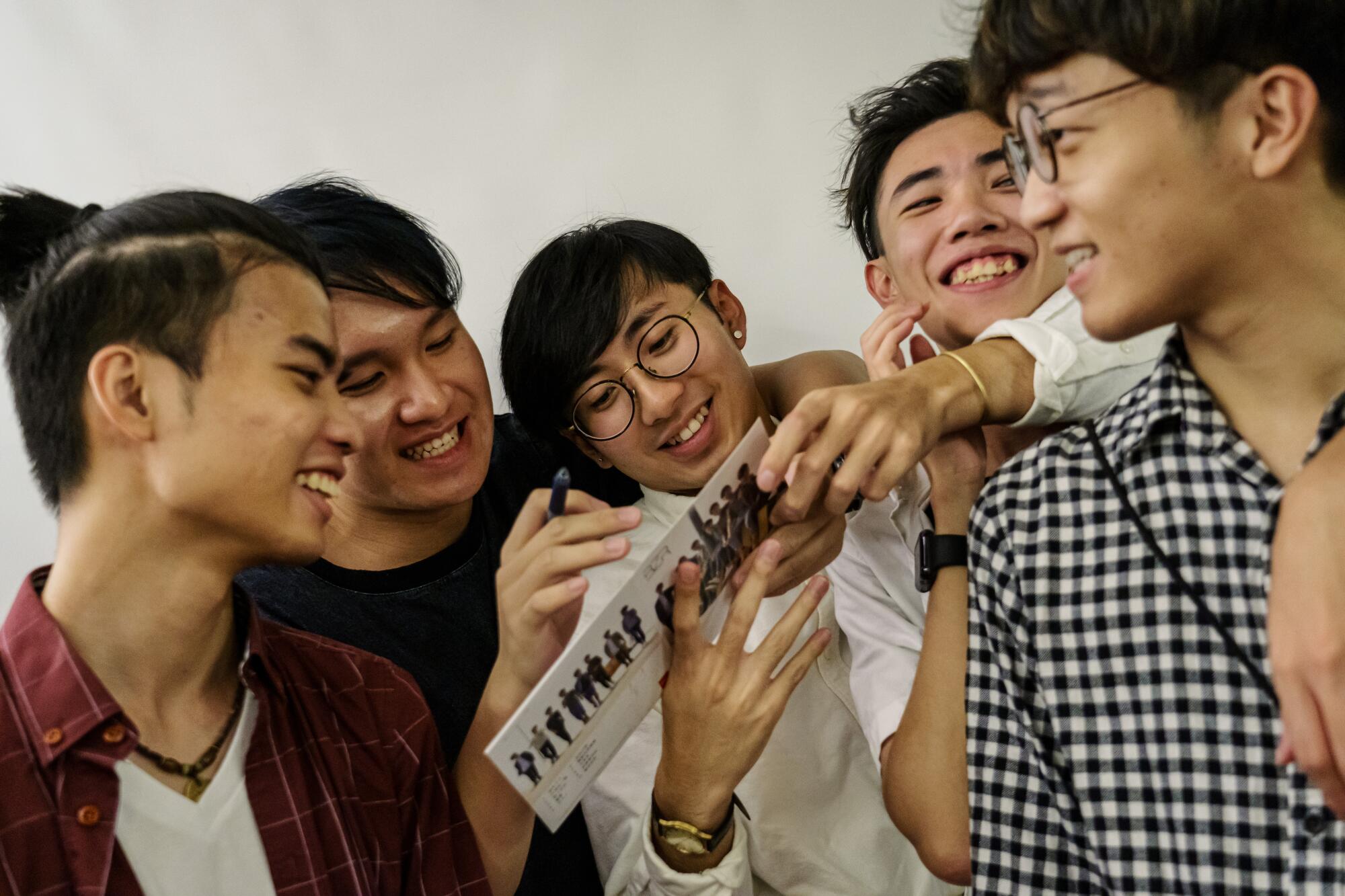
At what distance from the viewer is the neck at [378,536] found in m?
1.84

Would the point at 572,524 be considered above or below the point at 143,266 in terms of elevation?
below

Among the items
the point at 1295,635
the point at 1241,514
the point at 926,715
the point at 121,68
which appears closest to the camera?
the point at 1295,635

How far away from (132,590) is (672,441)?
874mm

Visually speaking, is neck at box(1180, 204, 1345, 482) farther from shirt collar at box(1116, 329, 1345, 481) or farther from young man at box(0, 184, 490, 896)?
young man at box(0, 184, 490, 896)

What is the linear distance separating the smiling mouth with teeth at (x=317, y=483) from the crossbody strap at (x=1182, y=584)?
0.91 metres

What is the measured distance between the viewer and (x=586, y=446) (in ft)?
6.22

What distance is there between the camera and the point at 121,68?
203 centimetres

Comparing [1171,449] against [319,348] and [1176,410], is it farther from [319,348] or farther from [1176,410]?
[319,348]

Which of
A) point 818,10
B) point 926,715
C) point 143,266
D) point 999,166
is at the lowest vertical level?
point 926,715

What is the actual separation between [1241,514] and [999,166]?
0.84 m

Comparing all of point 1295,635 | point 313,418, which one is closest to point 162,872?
point 313,418

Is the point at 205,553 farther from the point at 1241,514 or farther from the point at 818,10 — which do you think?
the point at 818,10

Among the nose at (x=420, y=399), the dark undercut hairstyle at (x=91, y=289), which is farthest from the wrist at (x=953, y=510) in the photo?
the dark undercut hairstyle at (x=91, y=289)

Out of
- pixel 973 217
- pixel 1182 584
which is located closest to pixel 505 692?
pixel 1182 584
